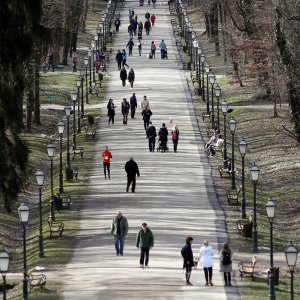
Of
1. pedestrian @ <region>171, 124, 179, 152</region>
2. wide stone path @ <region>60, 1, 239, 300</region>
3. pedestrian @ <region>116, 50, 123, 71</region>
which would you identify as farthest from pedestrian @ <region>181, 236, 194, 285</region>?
pedestrian @ <region>116, 50, 123, 71</region>

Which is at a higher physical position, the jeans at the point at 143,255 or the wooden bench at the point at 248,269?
the jeans at the point at 143,255

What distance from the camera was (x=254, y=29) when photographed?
8525cm

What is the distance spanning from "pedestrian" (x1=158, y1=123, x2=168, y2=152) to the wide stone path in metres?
0.36

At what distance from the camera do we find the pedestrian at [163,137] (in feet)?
211

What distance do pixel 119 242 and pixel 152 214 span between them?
7.19 metres

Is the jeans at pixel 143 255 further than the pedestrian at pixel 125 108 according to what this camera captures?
No

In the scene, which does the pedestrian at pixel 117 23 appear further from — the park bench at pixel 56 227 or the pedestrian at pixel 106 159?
the park bench at pixel 56 227

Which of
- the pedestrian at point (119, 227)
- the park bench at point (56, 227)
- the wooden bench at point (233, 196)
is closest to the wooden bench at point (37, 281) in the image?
the pedestrian at point (119, 227)

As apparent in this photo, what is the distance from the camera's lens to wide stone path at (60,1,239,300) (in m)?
40.2

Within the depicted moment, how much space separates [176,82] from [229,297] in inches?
2147

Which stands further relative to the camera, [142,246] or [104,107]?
[104,107]

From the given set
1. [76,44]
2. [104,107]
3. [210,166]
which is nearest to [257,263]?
[210,166]

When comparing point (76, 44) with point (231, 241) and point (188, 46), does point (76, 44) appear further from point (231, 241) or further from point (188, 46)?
point (231, 241)

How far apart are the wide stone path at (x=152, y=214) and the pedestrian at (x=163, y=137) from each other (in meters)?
0.36
